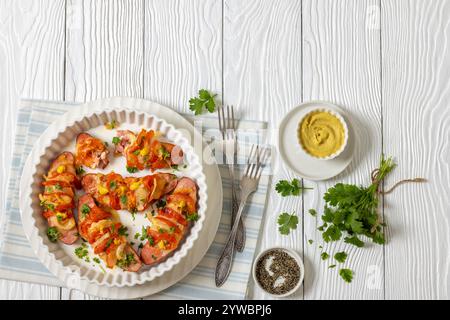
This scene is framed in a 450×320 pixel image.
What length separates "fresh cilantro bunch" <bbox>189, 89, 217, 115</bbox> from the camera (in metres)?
2.00

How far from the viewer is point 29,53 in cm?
212

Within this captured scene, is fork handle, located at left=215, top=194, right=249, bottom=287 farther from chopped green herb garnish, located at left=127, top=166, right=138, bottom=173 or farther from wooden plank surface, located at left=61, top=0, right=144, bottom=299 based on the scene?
wooden plank surface, located at left=61, top=0, right=144, bottom=299

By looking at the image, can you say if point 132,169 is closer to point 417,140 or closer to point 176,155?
point 176,155

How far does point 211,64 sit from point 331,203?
74cm

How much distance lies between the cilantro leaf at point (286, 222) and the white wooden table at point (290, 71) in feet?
0.13

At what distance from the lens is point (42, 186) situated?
1.89 metres

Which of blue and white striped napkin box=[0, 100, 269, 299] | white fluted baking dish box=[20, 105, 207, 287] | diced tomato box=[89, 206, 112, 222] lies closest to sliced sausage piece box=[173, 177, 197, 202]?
white fluted baking dish box=[20, 105, 207, 287]

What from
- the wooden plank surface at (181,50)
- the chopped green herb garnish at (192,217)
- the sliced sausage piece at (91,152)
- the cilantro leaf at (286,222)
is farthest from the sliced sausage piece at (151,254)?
the wooden plank surface at (181,50)

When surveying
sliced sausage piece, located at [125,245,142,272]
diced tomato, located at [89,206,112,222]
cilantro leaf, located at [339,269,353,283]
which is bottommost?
cilantro leaf, located at [339,269,353,283]

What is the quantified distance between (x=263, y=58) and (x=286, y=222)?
26.6 inches

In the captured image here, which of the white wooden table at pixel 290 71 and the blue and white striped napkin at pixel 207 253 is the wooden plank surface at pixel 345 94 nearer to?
the white wooden table at pixel 290 71

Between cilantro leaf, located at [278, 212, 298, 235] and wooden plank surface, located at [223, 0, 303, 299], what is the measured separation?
1.04 ft

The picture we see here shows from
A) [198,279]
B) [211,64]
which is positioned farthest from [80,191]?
[211,64]
